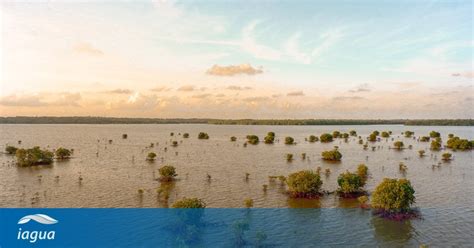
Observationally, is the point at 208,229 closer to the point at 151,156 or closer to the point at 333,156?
the point at 151,156

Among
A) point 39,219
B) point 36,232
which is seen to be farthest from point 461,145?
point 36,232

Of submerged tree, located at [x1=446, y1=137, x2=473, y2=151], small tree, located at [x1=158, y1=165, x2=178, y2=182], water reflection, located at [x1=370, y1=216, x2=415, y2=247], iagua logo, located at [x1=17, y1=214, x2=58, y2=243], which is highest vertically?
submerged tree, located at [x1=446, y1=137, x2=473, y2=151]

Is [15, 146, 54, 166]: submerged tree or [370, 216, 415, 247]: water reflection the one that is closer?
[370, 216, 415, 247]: water reflection

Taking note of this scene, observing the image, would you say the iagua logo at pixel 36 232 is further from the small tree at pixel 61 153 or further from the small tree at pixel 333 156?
the small tree at pixel 333 156

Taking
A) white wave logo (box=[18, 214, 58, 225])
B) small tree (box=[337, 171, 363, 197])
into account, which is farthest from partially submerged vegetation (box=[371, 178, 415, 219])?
white wave logo (box=[18, 214, 58, 225])

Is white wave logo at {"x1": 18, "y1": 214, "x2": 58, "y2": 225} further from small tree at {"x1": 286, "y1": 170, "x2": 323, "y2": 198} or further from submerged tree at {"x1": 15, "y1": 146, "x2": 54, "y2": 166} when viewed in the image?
submerged tree at {"x1": 15, "y1": 146, "x2": 54, "y2": 166}

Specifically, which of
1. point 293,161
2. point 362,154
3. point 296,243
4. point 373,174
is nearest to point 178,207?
point 296,243

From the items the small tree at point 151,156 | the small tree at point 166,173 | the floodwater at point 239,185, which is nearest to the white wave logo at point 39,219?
the floodwater at point 239,185
